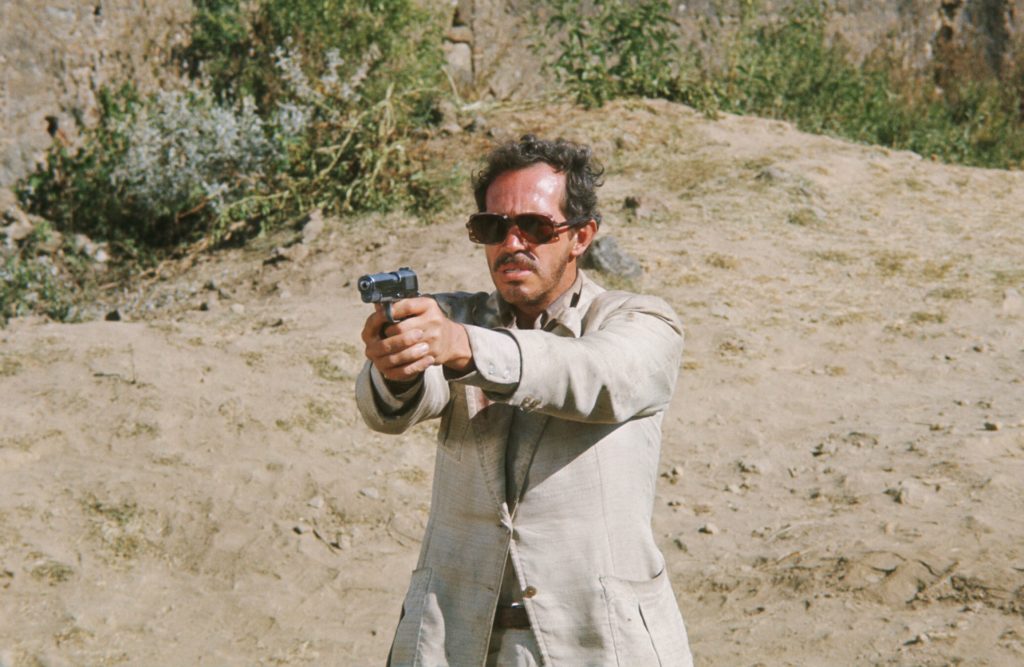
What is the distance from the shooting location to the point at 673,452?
17.0 feet

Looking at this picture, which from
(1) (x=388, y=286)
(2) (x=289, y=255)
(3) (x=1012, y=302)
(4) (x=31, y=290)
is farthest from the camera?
(2) (x=289, y=255)

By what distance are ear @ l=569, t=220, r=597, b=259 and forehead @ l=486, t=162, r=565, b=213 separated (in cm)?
7

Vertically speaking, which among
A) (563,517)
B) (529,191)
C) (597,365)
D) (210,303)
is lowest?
(210,303)

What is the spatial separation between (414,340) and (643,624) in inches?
26.7

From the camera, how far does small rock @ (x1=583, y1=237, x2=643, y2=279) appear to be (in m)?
6.32

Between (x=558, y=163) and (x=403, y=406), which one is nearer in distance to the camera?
(x=403, y=406)

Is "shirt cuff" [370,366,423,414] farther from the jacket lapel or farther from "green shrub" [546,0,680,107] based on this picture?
"green shrub" [546,0,680,107]

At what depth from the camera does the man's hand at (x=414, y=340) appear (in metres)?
1.75

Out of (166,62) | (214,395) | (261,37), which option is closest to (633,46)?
(261,37)

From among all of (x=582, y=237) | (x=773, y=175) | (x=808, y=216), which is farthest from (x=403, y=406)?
(x=773, y=175)

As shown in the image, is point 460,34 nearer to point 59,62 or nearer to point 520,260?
point 59,62

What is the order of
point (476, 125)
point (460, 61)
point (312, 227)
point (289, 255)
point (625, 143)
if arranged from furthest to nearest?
point (460, 61) → point (476, 125) → point (625, 143) → point (312, 227) → point (289, 255)

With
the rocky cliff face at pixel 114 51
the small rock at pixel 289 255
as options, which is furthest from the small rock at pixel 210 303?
the rocky cliff face at pixel 114 51

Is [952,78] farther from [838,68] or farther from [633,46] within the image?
[633,46]
